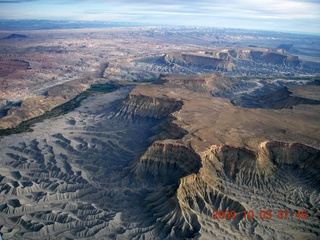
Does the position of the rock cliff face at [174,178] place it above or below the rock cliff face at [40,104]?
above

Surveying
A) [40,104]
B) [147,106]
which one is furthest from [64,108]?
[147,106]

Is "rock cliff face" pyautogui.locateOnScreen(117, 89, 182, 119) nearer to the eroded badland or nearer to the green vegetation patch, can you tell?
the eroded badland

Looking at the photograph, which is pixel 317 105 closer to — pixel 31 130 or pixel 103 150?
pixel 103 150

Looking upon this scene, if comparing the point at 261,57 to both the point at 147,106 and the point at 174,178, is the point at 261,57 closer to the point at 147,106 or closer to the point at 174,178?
the point at 147,106

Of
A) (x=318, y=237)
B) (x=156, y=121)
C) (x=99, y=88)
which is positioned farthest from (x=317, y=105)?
(x=99, y=88)

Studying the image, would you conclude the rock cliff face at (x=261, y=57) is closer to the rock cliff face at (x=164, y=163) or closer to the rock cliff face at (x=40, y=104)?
the rock cliff face at (x=40, y=104)

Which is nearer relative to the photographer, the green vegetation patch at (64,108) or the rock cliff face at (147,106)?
the green vegetation patch at (64,108)
